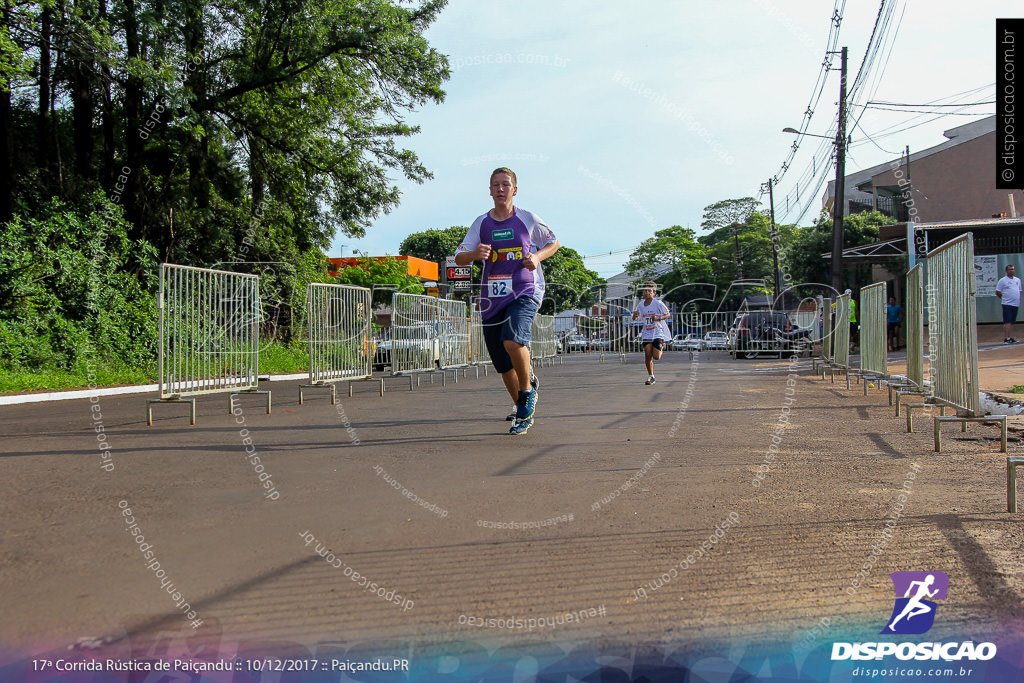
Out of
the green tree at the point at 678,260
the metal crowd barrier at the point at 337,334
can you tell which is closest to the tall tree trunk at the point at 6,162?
the metal crowd barrier at the point at 337,334

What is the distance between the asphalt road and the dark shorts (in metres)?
0.87

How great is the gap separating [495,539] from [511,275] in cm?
406

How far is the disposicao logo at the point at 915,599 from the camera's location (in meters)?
2.50

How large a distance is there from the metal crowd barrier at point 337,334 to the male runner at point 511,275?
14.8ft

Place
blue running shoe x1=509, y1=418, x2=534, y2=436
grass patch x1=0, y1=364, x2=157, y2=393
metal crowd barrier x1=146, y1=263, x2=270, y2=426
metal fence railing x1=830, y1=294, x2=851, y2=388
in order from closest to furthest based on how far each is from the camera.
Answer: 1. blue running shoe x1=509, y1=418, x2=534, y2=436
2. metal crowd barrier x1=146, y1=263, x2=270, y2=426
3. grass patch x1=0, y1=364, x2=157, y2=393
4. metal fence railing x1=830, y1=294, x2=851, y2=388

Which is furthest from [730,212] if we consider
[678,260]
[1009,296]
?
[1009,296]

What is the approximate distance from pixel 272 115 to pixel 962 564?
839 inches

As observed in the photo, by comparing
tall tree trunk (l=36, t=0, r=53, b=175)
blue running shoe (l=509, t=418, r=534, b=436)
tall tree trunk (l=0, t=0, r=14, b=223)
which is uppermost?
tall tree trunk (l=36, t=0, r=53, b=175)

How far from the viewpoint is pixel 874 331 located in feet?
38.7

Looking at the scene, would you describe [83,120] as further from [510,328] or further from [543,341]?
[510,328]

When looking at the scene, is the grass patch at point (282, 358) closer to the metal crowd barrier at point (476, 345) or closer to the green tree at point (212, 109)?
the green tree at point (212, 109)

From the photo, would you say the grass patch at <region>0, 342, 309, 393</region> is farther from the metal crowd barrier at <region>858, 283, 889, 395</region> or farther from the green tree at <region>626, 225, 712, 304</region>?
the green tree at <region>626, 225, 712, 304</region>

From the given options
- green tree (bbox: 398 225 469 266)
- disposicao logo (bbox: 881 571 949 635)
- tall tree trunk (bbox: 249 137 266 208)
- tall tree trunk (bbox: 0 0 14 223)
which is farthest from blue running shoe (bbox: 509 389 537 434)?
green tree (bbox: 398 225 469 266)

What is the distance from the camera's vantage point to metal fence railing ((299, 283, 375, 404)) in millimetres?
11812
